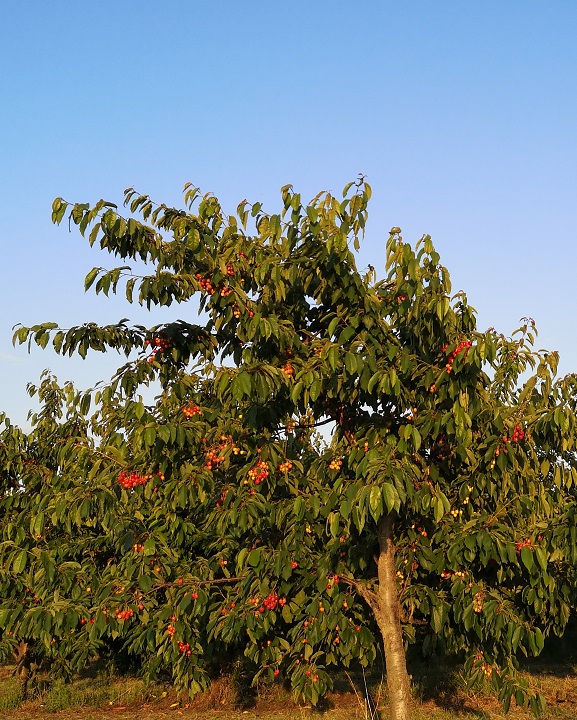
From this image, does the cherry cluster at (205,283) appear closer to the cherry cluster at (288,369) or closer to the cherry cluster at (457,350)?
the cherry cluster at (288,369)

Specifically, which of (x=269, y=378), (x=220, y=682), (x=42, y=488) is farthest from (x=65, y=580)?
(x=269, y=378)

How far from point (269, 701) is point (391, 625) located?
20.8ft

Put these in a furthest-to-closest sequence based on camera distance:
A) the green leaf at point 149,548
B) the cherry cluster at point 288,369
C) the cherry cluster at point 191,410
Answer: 1. the green leaf at point 149,548
2. the cherry cluster at point 191,410
3. the cherry cluster at point 288,369

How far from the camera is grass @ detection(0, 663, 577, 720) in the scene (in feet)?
36.7

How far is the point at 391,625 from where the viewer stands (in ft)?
23.1

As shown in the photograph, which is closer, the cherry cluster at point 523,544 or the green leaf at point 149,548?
the cherry cluster at point 523,544

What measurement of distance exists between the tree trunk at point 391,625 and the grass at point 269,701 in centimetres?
408

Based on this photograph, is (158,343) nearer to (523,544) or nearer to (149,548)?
(149,548)

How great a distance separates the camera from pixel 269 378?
5.84 metres

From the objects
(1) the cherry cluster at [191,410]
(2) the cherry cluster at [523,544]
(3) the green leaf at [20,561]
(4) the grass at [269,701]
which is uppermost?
(1) the cherry cluster at [191,410]

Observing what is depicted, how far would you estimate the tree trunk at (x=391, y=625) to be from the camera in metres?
6.86

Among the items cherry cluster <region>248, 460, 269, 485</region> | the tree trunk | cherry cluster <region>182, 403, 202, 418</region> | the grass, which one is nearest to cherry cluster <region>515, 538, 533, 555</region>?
the tree trunk

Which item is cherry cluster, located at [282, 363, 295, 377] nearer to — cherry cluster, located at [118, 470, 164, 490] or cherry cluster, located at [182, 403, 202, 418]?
cherry cluster, located at [182, 403, 202, 418]

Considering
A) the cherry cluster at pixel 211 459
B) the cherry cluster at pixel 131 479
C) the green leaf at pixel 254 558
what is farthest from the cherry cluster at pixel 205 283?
the green leaf at pixel 254 558
